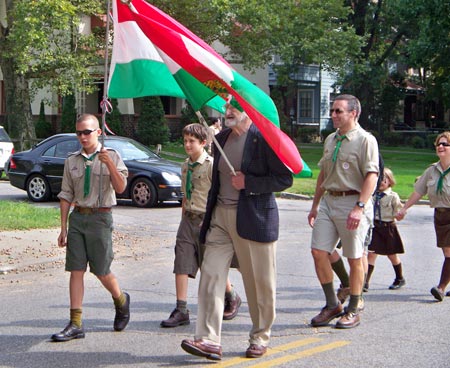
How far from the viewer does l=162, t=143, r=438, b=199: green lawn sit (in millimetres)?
21906

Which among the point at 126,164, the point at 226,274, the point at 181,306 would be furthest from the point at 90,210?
the point at 126,164

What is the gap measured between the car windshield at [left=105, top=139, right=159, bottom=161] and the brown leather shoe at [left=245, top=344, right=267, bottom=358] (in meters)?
12.0

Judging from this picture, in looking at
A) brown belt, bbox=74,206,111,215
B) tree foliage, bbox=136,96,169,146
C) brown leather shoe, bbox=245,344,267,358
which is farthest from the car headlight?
tree foliage, bbox=136,96,169,146

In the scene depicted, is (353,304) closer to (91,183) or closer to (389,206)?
(389,206)

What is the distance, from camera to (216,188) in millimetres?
6285

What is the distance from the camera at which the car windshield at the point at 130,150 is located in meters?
18.0

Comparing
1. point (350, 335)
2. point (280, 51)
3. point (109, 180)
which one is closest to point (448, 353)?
point (350, 335)

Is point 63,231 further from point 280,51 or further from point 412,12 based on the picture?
point 412,12

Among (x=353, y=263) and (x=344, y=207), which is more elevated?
(x=344, y=207)

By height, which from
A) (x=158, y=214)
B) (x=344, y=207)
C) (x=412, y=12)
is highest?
(x=412, y=12)

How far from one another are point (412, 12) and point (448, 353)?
2782 centimetres

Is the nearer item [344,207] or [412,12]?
[344,207]

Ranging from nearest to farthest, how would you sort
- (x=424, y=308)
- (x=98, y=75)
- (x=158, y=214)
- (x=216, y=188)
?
(x=216, y=188), (x=424, y=308), (x=158, y=214), (x=98, y=75)

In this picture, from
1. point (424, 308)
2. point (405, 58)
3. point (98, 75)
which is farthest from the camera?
point (405, 58)
